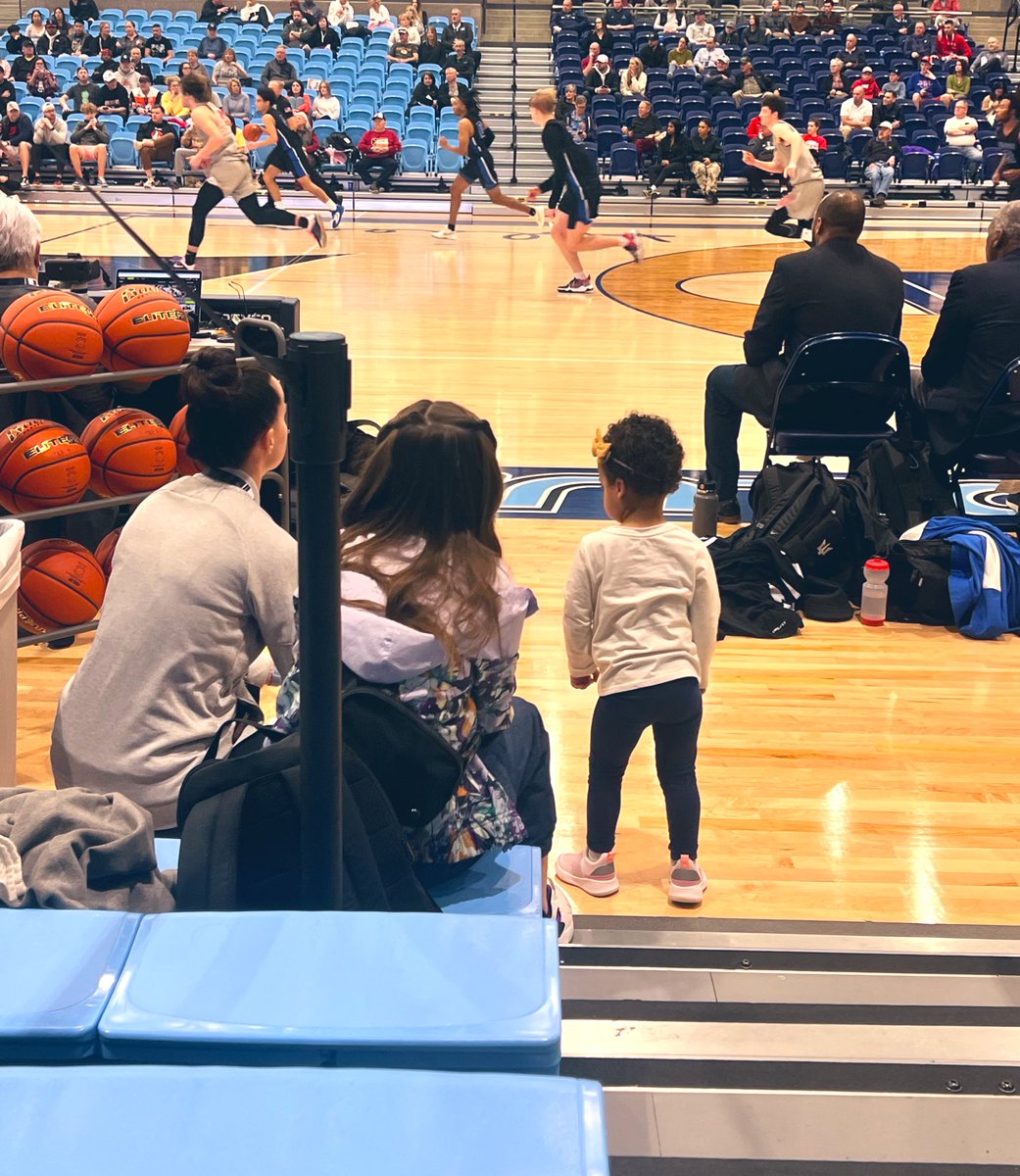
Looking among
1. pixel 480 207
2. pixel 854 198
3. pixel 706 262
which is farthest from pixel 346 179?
pixel 854 198

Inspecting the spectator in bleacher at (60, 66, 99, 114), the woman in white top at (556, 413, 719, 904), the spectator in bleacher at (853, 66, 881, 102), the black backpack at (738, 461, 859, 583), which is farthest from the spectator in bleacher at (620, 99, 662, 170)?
the woman in white top at (556, 413, 719, 904)

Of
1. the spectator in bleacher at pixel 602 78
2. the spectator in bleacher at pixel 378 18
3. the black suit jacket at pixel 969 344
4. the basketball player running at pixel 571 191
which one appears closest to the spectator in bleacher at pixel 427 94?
the spectator in bleacher at pixel 602 78

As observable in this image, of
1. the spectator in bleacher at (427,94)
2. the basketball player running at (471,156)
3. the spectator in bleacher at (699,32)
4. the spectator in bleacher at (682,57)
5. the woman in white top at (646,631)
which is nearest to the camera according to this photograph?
the woman in white top at (646,631)

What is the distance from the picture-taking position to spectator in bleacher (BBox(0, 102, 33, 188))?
57.0 feet

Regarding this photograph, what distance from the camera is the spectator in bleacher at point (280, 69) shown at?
19.0m

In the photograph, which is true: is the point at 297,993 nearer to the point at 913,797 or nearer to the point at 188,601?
the point at 188,601

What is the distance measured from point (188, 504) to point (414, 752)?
3.55ft

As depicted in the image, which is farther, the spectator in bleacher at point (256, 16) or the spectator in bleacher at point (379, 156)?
the spectator in bleacher at point (256, 16)

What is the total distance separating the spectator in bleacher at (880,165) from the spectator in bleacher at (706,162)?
1.94m

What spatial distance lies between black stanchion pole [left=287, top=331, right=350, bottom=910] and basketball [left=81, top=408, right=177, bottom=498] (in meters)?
2.98

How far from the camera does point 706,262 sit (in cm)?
1287

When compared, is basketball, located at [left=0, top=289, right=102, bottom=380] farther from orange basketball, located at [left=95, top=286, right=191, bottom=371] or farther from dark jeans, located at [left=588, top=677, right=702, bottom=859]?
dark jeans, located at [left=588, top=677, right=702, bottom=859]

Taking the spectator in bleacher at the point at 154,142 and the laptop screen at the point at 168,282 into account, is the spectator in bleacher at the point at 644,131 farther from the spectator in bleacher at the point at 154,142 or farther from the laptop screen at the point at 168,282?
the laptop screen at the point at 168,282

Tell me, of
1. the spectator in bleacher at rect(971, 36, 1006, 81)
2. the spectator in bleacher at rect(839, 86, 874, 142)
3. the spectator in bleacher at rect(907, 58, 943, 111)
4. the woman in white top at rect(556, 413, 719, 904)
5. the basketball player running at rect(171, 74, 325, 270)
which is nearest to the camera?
the woman in white top at rect(556, 413, 719, 904)
